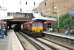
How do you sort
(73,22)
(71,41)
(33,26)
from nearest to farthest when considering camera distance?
(71,41) → (33,26) → (73,22)

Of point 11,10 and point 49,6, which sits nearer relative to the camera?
point 49,6

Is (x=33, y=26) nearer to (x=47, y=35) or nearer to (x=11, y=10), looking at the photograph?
(x=47, y=35)

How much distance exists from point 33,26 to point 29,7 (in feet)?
231

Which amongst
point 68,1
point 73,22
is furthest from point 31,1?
point 73,22

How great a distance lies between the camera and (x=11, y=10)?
365 feet

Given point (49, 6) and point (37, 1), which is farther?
point (37, 1)

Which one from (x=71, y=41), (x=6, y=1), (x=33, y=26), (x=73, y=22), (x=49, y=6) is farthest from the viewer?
(x=6, y=1)

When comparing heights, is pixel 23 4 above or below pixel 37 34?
above

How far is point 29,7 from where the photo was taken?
383 ft

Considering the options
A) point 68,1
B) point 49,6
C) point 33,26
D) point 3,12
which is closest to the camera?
point 33,26

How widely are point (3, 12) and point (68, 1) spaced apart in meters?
39.4

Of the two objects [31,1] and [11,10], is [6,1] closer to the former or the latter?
[11,10]

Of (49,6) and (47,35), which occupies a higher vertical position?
(49,6)

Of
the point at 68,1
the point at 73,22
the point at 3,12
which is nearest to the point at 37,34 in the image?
the point at 73,22
